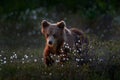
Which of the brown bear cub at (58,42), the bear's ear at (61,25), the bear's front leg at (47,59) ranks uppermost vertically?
the bear's ear at (61,25)

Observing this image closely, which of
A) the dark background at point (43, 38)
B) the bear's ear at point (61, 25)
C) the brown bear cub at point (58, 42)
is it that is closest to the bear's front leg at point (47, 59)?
the brown bear cub at point (58, 42)

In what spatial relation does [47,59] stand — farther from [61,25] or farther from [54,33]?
[61,25]

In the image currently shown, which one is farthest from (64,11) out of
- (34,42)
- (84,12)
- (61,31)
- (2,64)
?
(2,64)

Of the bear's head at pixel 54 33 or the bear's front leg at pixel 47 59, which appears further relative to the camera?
the bear's head at pixel 54 33

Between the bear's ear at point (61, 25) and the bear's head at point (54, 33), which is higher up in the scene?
the bear's ear at point (61, 25)

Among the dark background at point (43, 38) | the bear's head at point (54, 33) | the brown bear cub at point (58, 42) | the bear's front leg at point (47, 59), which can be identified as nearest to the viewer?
the dark background at point (43, 38)

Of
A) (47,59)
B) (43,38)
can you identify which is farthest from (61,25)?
(43,38)

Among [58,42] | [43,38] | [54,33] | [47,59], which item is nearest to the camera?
[47,59]

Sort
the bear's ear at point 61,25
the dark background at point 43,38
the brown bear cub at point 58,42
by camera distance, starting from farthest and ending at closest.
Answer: the bear's ear at point 61,25 → the brown bear cub at point 58,42 → the dark background at point 43,38

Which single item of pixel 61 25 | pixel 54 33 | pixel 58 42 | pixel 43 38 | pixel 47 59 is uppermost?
pixel 43 38

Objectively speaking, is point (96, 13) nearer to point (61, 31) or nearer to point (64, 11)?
point (64, 11)

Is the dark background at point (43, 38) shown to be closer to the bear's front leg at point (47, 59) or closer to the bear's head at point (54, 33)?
the bear's front leg at point (47, 59)

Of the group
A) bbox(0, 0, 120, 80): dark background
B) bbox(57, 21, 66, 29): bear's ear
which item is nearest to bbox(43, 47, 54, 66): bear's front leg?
bbox(0, 0, 120, 80): dark background

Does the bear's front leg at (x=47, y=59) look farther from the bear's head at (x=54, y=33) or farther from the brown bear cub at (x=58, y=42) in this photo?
the bear's head at (x=54, y=33)
